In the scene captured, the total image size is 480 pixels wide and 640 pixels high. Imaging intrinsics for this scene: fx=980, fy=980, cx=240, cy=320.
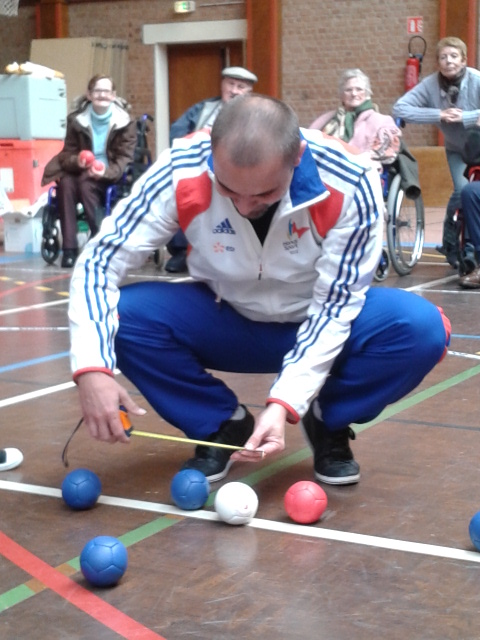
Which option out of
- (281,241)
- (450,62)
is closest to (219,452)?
(281,241)

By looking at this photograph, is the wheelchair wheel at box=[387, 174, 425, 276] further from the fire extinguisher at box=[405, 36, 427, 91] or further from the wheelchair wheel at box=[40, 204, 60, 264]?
the fire extinguisher at box=[405, 36, 427, 91]

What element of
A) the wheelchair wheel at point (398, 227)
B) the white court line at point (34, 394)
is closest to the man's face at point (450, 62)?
the wheelchair wheel at point (398, 227)

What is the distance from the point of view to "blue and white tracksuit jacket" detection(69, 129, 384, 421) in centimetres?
229

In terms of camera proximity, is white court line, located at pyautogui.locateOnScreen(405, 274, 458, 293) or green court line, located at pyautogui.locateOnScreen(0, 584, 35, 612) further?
white court line, located at pyautogui.locateOnScreen(405, 274, 458, 293)

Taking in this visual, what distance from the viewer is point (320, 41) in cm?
1355

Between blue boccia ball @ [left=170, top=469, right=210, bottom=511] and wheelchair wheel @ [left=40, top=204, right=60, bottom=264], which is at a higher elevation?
blue boccia ball @ [left=170, top=469, right=210, bottom=511]

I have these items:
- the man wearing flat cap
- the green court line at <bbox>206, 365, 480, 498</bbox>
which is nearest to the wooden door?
the man wearing flat cap

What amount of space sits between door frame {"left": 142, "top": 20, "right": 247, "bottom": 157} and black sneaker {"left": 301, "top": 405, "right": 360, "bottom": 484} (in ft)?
40.2

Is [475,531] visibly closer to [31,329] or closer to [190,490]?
[190,490]

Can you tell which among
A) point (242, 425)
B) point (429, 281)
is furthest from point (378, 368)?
point (429, 281)

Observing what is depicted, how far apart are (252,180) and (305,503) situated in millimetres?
754

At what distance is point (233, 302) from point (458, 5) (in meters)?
11.1

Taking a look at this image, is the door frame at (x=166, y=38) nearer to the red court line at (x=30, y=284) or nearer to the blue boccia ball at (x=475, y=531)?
the red court line at (x=30, y=284)

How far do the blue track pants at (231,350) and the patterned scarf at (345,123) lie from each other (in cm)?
426
